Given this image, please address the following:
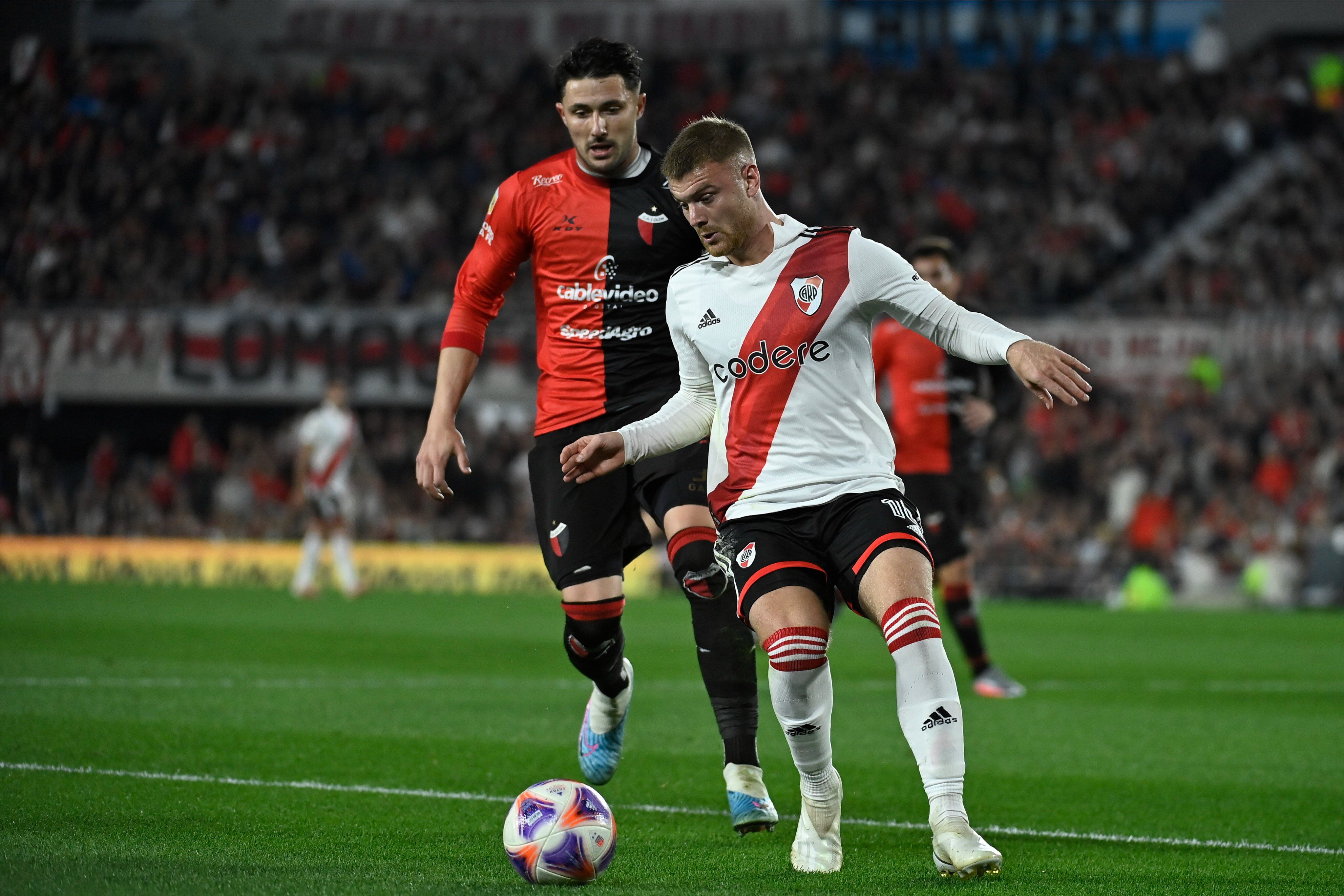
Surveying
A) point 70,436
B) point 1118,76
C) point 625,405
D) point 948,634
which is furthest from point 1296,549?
point 70,436

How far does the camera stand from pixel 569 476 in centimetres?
488

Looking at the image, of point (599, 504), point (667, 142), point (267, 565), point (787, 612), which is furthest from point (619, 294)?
point (667, 142)

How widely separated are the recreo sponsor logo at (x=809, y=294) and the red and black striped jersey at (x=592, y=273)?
1250 mm

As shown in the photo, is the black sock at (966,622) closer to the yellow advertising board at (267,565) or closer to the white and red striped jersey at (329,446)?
the white and red striped jersey at (329,446)

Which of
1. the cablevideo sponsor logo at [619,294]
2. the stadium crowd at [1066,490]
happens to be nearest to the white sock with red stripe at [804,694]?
the cablevideo sponsor logo at [619,294]

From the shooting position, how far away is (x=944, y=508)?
10047mm

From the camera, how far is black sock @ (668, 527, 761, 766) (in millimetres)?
5680

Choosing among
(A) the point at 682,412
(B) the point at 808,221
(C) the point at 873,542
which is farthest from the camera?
(B) the point at 808,221

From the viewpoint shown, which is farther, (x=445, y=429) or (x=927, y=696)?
(x=445, y=429)

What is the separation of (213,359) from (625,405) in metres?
20.0

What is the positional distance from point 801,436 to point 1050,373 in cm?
87

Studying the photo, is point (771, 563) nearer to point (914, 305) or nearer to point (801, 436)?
point (801, 436)

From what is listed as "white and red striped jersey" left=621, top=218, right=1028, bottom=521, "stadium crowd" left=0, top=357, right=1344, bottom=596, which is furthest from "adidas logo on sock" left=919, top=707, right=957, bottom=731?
"stadium crowd" left=0, top=357, right=1344, bottom=596

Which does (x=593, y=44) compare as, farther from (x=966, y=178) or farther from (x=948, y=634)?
(x=966, y=178)
